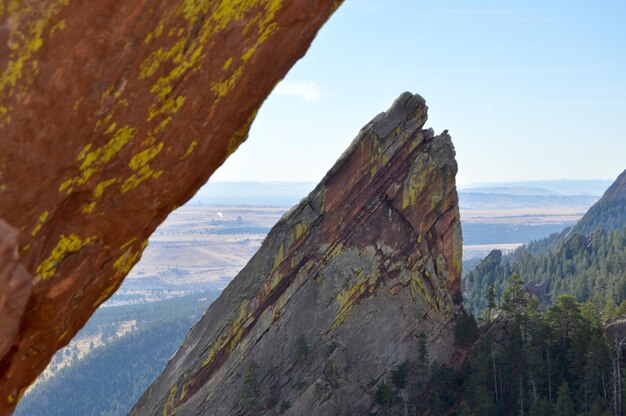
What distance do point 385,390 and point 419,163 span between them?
2628 centimetres

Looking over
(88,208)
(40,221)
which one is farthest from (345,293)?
(40,221)

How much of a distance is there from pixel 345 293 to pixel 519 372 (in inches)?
834

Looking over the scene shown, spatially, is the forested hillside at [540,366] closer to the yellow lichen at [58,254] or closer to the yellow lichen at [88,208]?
the yellow lichen at [58,254]

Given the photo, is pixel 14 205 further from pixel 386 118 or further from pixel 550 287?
pixel 550 287

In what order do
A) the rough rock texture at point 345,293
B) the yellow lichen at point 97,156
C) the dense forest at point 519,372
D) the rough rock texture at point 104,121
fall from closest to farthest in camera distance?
the rough rock texture at point 104,121, the yellow lichen at point 97,156, the dense forest at point 519,372, the rough rock texture at point 345,293

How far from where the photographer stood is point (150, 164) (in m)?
17.9

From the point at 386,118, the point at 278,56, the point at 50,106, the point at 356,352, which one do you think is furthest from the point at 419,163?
the point at 50,106

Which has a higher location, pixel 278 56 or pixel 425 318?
pixel 278 56

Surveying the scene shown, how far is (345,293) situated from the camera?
78.6 m

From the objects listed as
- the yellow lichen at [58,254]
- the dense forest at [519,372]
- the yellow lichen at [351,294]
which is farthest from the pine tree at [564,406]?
the yellow lichen at [58,254]

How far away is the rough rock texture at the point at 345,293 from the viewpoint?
76.1 metres

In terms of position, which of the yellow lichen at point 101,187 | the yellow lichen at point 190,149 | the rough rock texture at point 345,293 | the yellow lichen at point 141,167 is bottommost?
the rough rock texture at point 345,293

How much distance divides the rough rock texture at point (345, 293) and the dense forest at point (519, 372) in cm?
265

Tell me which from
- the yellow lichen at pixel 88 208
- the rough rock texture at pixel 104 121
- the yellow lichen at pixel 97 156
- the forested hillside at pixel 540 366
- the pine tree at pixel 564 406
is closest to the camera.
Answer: the rough rock texture at pixel 104 121
